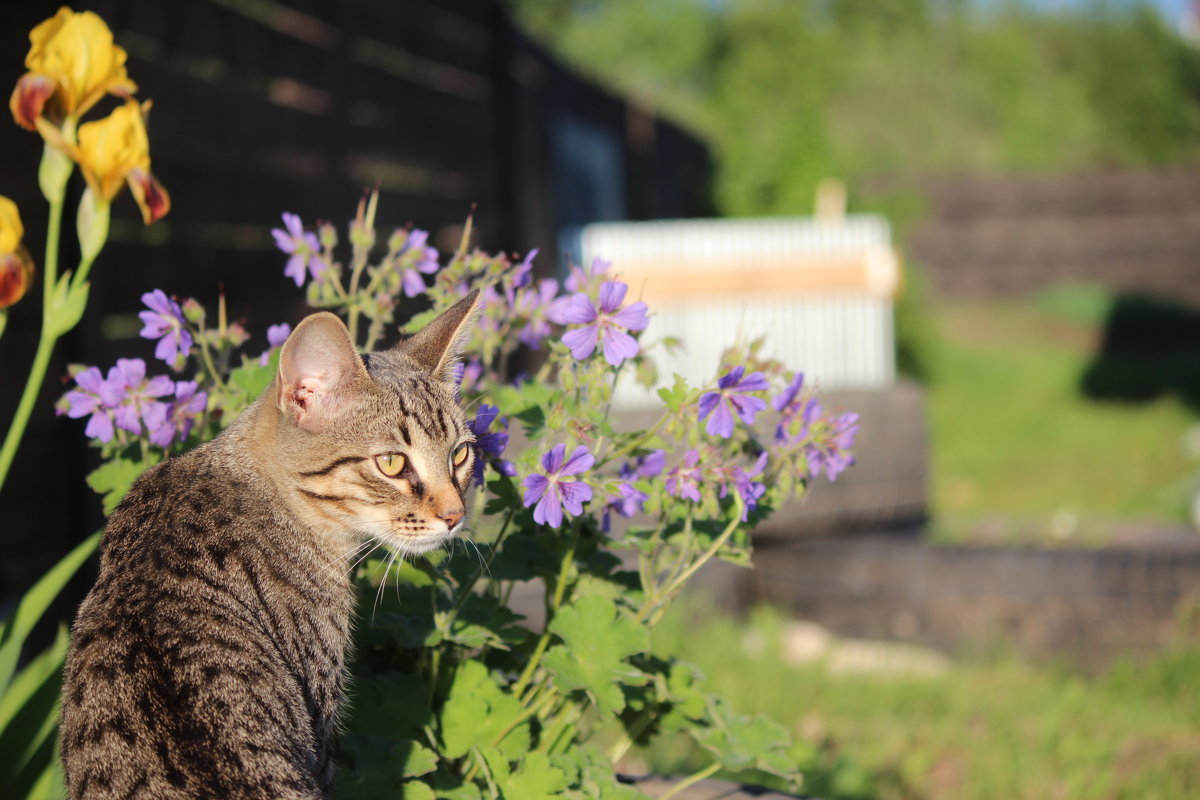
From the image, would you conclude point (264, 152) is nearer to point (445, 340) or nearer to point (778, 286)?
point (445, 340)

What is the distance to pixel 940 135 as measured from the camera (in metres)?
21.9

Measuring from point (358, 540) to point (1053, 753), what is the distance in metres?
2.80

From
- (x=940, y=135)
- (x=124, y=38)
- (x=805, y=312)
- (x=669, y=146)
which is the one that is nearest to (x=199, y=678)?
(x=124, y=38)

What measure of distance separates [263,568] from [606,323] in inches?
23.4

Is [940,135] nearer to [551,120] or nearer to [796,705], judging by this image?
[551,120]

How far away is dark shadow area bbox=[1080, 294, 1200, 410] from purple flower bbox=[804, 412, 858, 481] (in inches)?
403

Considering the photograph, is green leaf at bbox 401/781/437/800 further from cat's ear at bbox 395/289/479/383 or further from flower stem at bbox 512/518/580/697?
cat's ear at bbox 395/289/479/383

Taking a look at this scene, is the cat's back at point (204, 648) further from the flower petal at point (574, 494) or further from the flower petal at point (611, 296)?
the flower petal at point (611, 296)

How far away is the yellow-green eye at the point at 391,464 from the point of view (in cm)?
184

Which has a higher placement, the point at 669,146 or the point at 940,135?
the point at 940,135

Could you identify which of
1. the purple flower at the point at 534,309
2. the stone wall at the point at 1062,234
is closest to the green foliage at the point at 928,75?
the stone wall at the point at 1062,234

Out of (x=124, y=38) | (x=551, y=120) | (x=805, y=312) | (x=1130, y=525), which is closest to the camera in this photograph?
(x=124, y=38)

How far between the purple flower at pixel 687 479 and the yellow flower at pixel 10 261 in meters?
1.03

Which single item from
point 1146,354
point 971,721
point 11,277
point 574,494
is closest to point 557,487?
point 574,494
